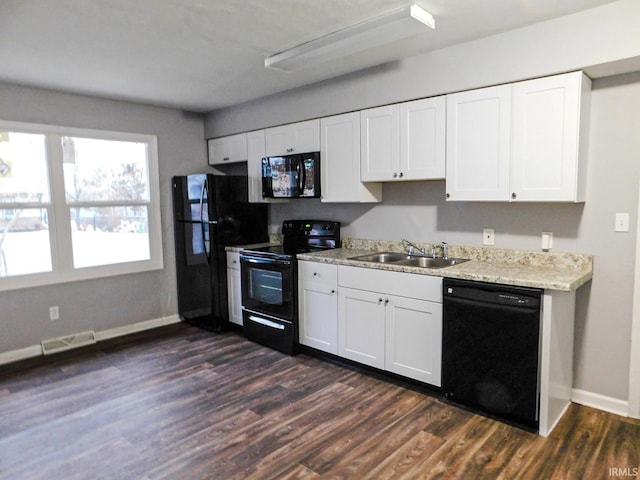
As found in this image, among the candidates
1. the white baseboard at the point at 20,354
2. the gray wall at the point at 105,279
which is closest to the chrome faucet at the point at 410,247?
the gray wall at the point at 105,279

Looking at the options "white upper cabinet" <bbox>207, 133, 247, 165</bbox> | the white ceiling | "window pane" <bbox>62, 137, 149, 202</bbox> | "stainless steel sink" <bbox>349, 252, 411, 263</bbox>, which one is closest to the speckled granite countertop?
"stainless steel sink" <bbox>349, 252, 411, 263</bbox>

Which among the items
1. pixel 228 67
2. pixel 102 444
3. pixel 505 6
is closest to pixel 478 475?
pixel 102 444

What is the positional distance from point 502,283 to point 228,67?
2574 mm

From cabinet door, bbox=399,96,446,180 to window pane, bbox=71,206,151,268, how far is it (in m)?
2.99

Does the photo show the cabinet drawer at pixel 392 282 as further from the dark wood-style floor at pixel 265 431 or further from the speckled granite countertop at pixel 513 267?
the dark wood-style floor at pixel 265 431

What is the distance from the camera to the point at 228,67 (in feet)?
10.8

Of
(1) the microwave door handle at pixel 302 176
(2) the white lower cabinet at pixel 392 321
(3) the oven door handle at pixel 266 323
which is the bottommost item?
(3) the oven door handle at pixel 266 323

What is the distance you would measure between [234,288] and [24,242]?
6.42ft

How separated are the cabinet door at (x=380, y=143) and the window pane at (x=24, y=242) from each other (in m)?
3.03

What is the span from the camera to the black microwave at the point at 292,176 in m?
3.82

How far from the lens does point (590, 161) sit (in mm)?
2680

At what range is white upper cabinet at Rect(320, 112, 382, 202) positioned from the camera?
3.54 meters

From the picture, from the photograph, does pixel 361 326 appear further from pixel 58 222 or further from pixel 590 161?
pixel 58 222

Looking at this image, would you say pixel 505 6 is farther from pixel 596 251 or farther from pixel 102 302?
pixel 102 302
